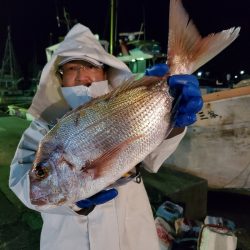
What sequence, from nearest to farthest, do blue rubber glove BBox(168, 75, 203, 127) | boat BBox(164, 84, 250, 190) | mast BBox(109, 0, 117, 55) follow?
blue rubber glove BBox(168, 75, 203, 127), boat BBox(164, 84, 250, 190), mast BBox(109, 0, 117, 55)

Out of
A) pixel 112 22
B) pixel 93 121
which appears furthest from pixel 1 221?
pixel 112 22

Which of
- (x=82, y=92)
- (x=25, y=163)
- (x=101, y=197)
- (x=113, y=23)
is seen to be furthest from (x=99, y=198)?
(x=113, y=23)

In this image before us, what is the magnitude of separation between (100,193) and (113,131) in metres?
0.40

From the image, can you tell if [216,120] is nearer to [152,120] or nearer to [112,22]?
[152,120]

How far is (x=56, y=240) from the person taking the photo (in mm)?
1979

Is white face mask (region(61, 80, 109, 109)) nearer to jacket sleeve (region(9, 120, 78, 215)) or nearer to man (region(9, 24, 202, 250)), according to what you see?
man (region(9, 24, 202, 250))

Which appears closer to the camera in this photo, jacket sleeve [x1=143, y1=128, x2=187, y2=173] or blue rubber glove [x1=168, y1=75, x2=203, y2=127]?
blue rubber glove [x1=168, y1=75, x2=203, y2=127]

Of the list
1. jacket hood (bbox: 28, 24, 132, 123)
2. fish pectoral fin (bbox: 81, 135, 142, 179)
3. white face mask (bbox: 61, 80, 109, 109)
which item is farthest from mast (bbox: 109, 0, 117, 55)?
fish pectoral fin (bbox: 81, 135, 142, 179)

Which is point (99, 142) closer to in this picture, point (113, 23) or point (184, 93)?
point (184, 93)

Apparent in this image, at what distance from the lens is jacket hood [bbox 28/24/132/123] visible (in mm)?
2260

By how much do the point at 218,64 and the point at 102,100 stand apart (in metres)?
50.1

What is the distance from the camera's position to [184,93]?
5.80 feet

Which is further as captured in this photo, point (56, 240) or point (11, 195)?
point (11, 195)

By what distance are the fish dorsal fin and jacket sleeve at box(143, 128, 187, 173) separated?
57 centimetres
